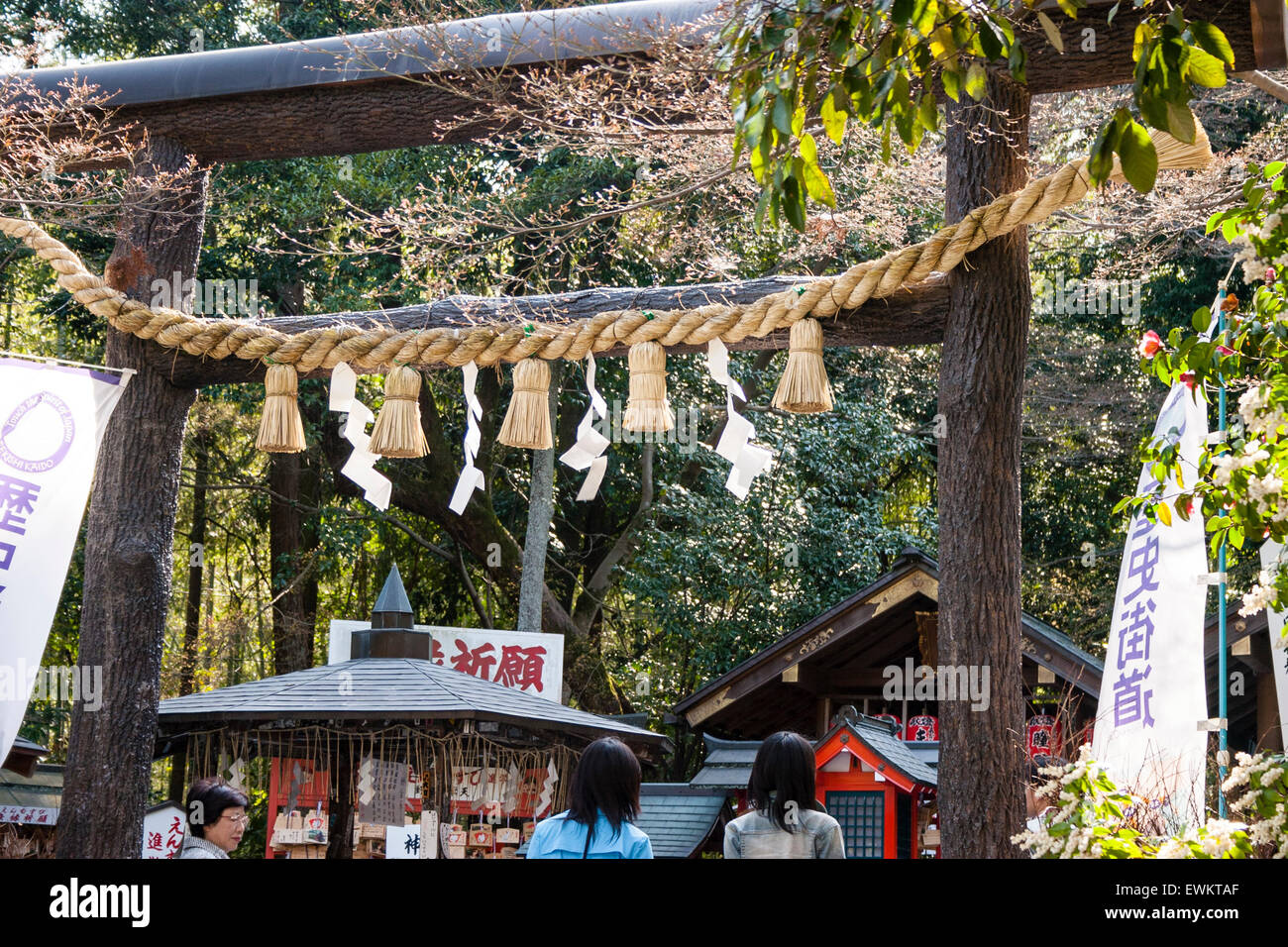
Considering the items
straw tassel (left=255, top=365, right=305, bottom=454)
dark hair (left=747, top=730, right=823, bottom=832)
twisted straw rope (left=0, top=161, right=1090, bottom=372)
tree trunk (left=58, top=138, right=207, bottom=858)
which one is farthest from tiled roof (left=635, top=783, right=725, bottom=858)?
dark hair (left=747, top=730, right=823, bottom=832)

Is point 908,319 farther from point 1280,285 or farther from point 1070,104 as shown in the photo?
point 1070,104

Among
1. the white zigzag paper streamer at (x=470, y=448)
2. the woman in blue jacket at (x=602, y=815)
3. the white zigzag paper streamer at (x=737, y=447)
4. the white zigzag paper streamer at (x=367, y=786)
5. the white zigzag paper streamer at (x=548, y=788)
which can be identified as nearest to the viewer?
the woman in blue jacket at (x=602, y=815)

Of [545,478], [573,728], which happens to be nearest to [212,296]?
[545,478]

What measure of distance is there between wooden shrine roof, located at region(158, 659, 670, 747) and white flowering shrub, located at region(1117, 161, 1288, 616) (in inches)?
190

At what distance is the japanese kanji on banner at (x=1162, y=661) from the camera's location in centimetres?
383

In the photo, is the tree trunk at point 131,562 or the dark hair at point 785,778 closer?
the dark hair at point 785,778

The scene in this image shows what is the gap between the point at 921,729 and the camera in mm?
8344

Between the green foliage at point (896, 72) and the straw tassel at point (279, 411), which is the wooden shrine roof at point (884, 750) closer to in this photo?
the straw tassel at point (279, 411)

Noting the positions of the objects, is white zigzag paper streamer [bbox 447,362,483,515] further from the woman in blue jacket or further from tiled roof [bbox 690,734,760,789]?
tiled roof [bbox 690,734,760,789]

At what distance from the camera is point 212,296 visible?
1171 centimetres

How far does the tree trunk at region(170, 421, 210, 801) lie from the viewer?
14258 mm

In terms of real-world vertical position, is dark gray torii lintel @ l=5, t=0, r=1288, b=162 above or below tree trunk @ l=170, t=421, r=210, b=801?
above

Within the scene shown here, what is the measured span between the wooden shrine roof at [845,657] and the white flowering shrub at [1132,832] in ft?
17.0

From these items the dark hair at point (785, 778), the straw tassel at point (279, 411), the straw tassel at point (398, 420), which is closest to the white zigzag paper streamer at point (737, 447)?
the straw tassel at point (398, 420)
